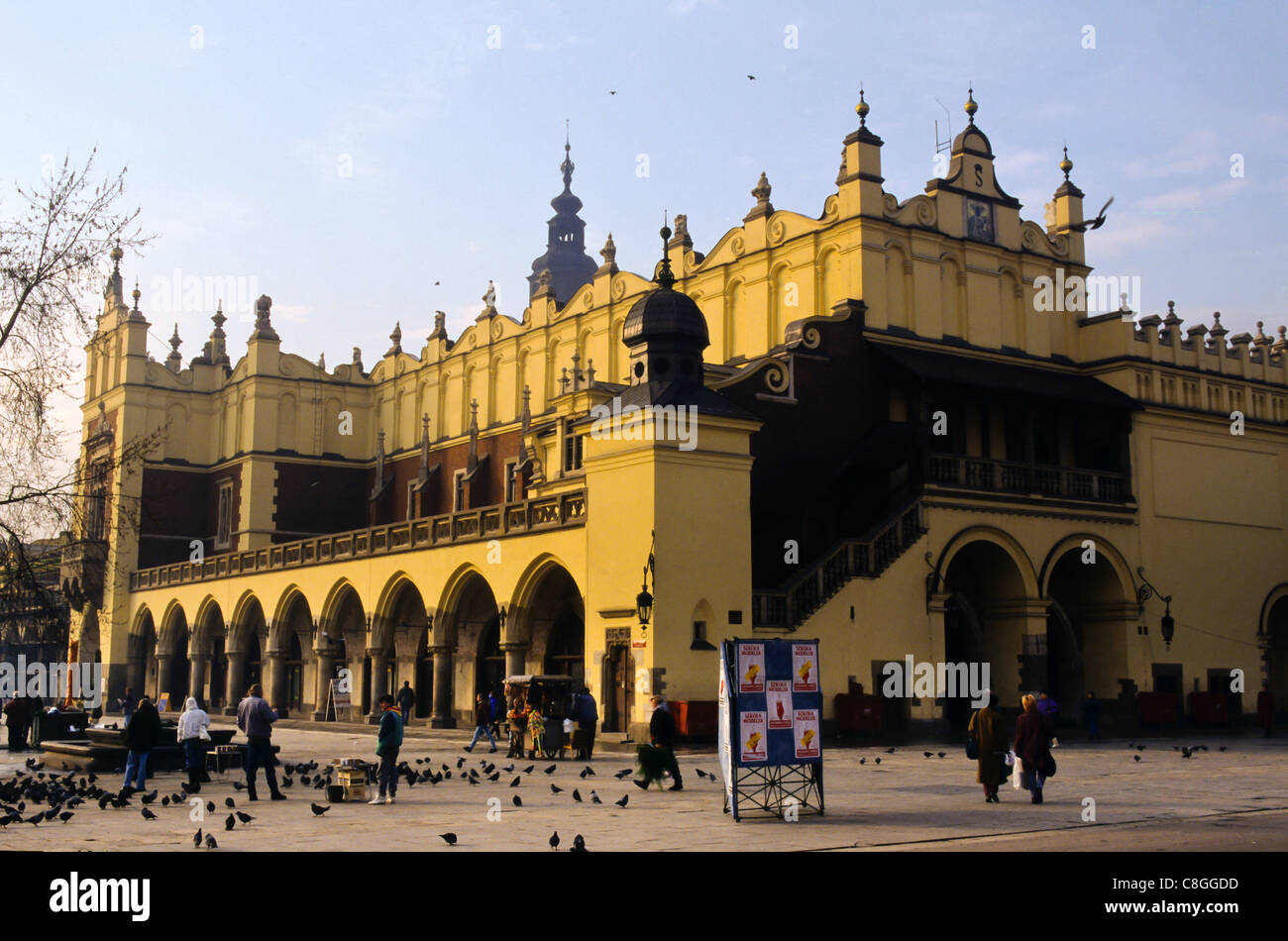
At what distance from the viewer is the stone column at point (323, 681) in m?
45.2

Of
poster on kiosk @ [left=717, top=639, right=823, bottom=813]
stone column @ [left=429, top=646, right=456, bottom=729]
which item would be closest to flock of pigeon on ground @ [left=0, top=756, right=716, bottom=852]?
poster on kiosk @ [left=717, top=639, right=823, bottom=813]

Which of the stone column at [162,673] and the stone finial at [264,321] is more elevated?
the stone finial at [264,321]

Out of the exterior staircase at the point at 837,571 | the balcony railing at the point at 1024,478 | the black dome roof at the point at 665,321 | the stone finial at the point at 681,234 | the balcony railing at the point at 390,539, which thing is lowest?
the exterior staircase at the point at 837,571

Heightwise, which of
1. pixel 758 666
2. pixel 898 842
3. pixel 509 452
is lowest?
Answer: pixel 898 842

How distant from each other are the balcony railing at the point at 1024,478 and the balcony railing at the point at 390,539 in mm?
9851

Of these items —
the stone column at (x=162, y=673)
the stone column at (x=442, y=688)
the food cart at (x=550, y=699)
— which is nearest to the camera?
the food cart at (x=550, y=699)

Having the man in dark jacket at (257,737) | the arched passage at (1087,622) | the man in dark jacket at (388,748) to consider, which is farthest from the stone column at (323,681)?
the man in dark jacket at (388,748)

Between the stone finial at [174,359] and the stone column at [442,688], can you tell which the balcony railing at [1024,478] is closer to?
the stone column at [442,688]

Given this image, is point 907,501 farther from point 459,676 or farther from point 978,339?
point 459,676

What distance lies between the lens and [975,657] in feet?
122

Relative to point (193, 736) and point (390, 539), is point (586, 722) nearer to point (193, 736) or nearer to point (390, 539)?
point (193, 736)

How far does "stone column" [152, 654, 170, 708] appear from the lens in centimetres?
5653
